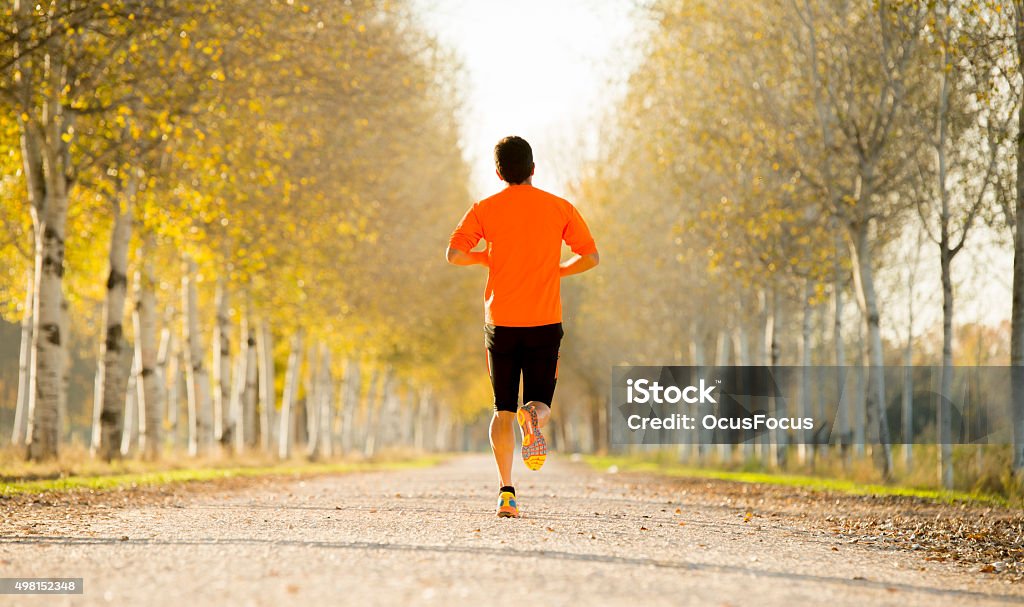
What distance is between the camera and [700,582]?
5.62 meters

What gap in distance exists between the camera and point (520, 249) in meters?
8.18

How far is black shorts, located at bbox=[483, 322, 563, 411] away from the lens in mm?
8148

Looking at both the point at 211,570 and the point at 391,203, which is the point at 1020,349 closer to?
the point at 211,570

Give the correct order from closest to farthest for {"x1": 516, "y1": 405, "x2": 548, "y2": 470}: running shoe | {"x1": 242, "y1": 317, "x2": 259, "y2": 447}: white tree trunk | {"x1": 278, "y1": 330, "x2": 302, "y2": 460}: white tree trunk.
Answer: {"x1": 516, "y1": 405, "x2": 548, "y2": 470}: running shoe
{"x1": 242, "y1": 317, "x2": 259, "y2": 447}: white tree trunk
{"x1": 278, "y1": 330, "x2": 302, "y2": 460}: white tree trunk

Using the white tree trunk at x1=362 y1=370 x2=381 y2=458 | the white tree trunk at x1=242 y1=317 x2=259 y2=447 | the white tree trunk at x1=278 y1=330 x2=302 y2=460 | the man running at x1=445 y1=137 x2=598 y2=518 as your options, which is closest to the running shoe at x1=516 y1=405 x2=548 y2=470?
the man running at x1=445 y1=137 x2=598 y2=518

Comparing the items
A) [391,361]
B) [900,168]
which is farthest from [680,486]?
[391,361]

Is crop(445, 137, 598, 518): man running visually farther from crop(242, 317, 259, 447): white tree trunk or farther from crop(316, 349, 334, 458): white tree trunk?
crop(316, 349, 334, 458): white tree trunk

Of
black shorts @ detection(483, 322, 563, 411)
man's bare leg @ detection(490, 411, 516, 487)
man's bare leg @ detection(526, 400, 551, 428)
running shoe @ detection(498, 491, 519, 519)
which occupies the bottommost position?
running shoe @ detection(498, 491, 519, 519)

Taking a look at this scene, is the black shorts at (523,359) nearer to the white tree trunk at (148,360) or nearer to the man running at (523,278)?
the man running at (523,278)

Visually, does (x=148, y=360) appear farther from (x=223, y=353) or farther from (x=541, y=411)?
(x=541, y=411)

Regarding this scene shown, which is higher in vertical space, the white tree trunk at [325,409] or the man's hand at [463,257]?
the man's hand at [463,257]

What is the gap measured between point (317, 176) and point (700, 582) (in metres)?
17.9

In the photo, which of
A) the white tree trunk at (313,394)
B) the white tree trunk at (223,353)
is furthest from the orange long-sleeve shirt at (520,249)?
the white tree trunk at (313,394)

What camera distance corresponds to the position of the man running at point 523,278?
814 centimetres
